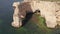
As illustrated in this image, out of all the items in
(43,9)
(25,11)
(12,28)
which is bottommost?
(12,28)

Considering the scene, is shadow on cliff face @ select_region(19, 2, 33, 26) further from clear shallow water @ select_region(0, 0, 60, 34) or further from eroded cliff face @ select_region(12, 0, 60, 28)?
clear shallow water @ select_region(0, 0, 60, 34)

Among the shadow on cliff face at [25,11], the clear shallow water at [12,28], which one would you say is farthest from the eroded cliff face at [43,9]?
the clear shallow water at [12,28]

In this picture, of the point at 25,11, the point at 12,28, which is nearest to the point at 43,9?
the point at 25,11

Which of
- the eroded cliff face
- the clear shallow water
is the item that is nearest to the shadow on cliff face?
the eroded cliff face

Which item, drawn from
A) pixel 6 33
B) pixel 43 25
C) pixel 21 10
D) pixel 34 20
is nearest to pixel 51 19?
pixel 43 25

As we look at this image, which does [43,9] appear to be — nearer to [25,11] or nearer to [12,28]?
[25,11]

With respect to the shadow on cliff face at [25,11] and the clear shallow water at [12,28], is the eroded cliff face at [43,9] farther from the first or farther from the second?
the clear shallow water at [12,28]

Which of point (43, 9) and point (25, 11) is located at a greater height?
point (43, 9)

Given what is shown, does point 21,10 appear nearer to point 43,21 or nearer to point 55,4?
point 43,21
